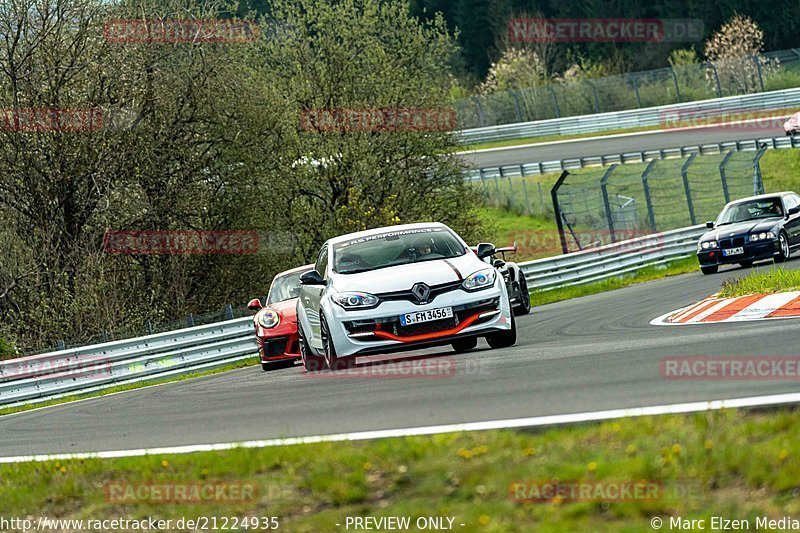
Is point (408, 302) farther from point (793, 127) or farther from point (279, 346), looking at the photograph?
point (793, 127)

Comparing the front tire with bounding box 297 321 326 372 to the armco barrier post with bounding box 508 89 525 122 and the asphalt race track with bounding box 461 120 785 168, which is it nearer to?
the asphalt race track with bounding box 461 120 785 168

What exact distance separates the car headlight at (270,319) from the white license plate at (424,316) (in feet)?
17.3

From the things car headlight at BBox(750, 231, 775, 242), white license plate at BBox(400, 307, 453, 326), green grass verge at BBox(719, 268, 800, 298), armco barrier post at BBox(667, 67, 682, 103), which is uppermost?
armco barrier post at BBox(667, 67, 682, 103)

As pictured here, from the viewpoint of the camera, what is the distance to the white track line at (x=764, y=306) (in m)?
13.8

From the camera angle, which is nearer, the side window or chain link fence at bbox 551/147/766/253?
the side window

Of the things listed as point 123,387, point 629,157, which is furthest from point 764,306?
point 629,157

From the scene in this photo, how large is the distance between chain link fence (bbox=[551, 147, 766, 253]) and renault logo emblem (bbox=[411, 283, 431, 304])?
17007 mm

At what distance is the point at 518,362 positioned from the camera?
10.9 meters

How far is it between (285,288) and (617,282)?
1057 cm

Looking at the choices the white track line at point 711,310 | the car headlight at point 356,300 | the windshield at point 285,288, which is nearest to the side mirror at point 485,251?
the car headlight at point 356,300

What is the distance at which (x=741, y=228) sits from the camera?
23500 mm

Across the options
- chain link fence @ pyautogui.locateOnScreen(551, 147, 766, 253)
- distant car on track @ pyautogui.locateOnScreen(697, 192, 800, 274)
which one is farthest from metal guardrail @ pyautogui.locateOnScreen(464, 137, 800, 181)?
distant car on track @ pyautogui.locateOnScreen(697, 192, 800, 274)

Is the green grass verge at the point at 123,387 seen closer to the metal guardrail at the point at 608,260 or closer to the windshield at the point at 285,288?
the windshield at the point at 285,288

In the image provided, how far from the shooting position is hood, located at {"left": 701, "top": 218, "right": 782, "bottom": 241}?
23.3m
